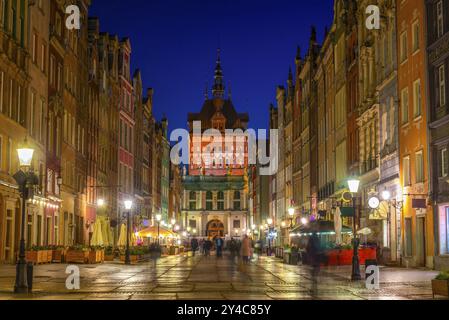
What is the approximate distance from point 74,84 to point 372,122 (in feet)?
75.4

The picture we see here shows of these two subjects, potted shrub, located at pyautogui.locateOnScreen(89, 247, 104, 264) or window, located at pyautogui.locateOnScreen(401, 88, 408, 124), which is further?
potted shrub, located at pyautogui.locateOnScreen(89, 247, 104, 264)

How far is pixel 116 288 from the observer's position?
26.4 m

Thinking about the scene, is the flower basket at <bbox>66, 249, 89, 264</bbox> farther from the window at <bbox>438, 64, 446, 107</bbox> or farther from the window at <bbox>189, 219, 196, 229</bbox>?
the window at <bbox>189, 219, 196, 229</bbox>

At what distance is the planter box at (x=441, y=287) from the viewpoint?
20.7 m

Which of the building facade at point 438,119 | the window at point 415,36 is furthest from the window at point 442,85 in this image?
the window at point 415,36

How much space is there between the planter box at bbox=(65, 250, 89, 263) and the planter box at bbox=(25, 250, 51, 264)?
250 cm

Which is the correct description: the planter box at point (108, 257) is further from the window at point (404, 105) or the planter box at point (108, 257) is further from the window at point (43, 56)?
the window at point (404, 105)

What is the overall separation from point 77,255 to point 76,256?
91 mm

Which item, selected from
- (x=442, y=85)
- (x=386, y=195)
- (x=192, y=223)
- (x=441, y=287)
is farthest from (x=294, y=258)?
(x=192, y=223)

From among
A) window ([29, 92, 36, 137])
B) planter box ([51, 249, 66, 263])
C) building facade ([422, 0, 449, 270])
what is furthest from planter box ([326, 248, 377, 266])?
window ([29, 92, 36, 137])

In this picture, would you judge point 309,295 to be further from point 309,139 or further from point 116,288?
point 309,139

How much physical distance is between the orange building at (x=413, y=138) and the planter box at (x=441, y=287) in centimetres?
1772

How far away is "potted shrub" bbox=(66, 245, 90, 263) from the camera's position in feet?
153
